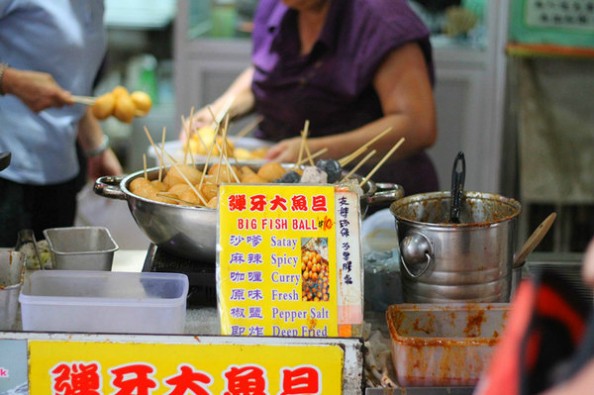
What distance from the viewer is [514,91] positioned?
4.00m

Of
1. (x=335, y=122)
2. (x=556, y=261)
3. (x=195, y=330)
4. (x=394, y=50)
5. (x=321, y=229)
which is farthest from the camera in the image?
(x=335, y=122)

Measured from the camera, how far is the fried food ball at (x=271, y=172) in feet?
5.60

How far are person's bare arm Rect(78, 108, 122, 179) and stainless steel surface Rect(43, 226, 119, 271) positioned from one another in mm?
1105

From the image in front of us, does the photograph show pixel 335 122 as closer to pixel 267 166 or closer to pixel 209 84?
pixel 267 166

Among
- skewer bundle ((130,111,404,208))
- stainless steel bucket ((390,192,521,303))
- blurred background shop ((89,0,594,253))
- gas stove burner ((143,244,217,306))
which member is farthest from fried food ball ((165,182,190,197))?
blurred background shop ((89,0,594,253))

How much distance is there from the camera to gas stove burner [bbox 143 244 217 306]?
149cm

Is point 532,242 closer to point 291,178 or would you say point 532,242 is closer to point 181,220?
point 291,178

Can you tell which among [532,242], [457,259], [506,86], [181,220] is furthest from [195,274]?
[506,86]

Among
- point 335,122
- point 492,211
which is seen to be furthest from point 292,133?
point 492,211

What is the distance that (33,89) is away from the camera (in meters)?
2.03

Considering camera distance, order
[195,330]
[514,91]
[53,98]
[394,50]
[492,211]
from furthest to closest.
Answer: [514,91]
[394,50]
[53,98]
[492,211]
[195,330]

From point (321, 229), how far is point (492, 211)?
1.38 ft

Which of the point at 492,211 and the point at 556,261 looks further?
the point at 556,261

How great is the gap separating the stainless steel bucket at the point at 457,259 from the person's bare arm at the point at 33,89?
1057 mm
